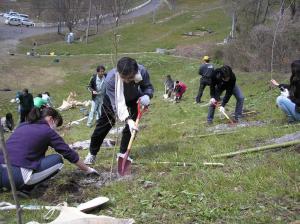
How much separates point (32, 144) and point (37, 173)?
0.36 metres

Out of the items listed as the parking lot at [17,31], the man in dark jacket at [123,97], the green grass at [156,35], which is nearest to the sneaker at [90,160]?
the man in dark jacket at [123,97]

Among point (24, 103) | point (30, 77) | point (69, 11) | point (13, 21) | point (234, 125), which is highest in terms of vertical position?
point (69, 11)

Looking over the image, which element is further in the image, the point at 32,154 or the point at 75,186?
the point at 75,186

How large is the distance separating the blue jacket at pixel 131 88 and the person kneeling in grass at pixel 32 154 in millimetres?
1362

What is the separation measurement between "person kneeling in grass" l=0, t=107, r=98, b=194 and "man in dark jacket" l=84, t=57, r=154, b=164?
1203 mm

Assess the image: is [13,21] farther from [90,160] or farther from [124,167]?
[124,167]

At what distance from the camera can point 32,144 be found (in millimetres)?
6242

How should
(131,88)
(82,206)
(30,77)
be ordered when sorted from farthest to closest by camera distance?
(30,77)
(131,88)
(82,206)

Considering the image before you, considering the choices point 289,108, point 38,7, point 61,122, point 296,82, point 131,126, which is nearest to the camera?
point 61,122

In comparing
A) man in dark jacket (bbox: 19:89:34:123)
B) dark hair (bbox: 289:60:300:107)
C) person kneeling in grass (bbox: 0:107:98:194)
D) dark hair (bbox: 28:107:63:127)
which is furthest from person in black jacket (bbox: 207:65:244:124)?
man in dark jacket (bbox: 19:89:34:123)

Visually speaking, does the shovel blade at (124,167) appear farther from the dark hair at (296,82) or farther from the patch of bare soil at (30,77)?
the patch of bare soil at (30,77)

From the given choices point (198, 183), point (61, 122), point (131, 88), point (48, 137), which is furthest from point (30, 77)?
point (198, 183)

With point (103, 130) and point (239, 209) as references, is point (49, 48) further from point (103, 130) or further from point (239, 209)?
point (239, 209)

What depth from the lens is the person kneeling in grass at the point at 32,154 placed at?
6184 mm
